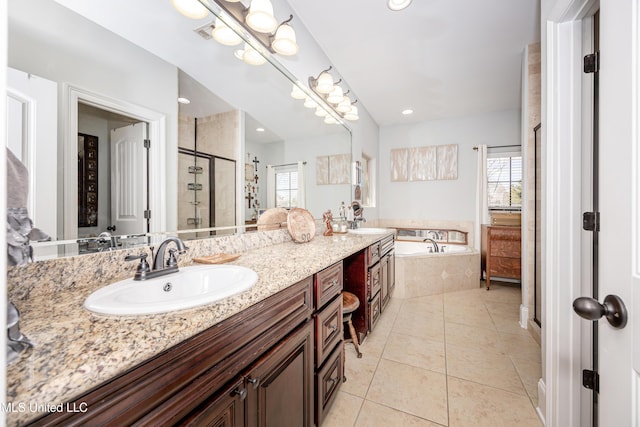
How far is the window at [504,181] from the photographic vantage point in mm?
3635

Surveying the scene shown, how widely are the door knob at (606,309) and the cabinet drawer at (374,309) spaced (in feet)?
5.12

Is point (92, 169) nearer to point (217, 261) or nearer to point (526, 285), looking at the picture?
point (217, 261)

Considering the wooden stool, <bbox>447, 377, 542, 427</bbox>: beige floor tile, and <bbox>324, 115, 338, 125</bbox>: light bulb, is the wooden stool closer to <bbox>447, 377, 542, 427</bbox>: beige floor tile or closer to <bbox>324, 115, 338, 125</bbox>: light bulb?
<bbox>447, 377, 542, 427</bbox>: beige floor tile

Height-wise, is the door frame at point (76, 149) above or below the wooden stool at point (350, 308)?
above

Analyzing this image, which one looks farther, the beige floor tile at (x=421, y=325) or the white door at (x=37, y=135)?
the beige floor tile at (x=421, y=325)

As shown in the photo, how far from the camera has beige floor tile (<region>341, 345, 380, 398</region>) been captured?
1529 millimetres

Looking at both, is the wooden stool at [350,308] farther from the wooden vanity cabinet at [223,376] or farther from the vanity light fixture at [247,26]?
the vanity light fixture at [247,26]

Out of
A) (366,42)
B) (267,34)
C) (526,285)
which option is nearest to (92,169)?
(267,34)

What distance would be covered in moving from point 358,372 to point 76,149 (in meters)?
1.87

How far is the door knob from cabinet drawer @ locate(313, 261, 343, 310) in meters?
0.82

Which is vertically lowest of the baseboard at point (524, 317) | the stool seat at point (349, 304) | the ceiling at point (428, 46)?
the baseboard at point (524, 317)

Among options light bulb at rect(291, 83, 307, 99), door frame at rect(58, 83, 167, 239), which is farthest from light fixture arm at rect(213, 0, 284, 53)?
door frame at rect(58, 83, 167, 239)

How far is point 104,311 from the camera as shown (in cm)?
58

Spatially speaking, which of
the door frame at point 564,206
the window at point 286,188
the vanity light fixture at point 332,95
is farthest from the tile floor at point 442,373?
the vanity light fixture at point 332,95
